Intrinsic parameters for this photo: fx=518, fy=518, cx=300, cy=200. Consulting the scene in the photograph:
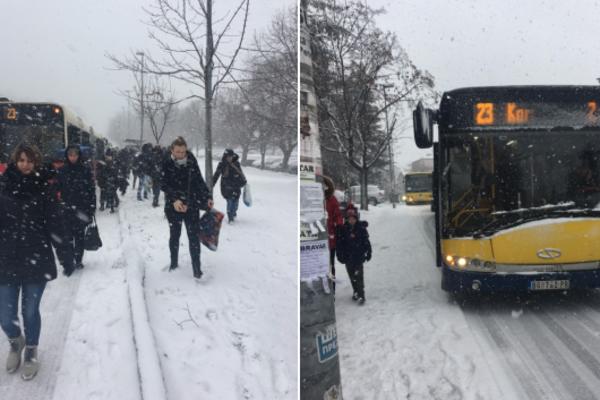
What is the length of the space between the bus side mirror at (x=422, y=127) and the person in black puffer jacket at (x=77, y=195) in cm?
346

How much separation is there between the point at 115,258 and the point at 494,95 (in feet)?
13.8

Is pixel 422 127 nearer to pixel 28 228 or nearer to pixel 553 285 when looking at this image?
pixel 553 285

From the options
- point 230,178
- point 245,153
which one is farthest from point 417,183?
point 230,178

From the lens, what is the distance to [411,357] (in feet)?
14.1

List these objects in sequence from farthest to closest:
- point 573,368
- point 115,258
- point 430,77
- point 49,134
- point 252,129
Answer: point 430,77 → point 573,368 → point 252,129 → point 115,258 → point 49,134

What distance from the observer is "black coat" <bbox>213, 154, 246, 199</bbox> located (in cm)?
290

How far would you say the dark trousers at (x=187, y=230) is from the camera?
2.89 m

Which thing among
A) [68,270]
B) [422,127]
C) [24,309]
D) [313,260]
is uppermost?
[422,127]

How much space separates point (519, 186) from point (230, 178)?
357cm

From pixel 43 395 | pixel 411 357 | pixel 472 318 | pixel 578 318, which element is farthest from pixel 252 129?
pixel 578 318

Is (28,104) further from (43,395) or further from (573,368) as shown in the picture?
(573,368)

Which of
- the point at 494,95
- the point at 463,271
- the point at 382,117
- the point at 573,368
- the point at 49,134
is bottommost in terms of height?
the point at 573,368

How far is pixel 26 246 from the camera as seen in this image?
250 cm

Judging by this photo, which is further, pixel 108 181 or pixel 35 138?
pixel 108 181
